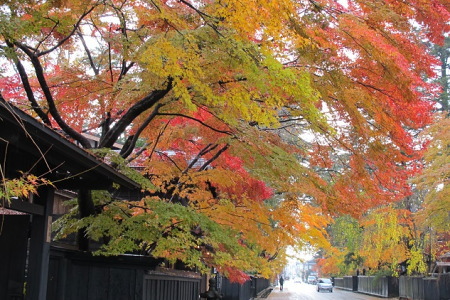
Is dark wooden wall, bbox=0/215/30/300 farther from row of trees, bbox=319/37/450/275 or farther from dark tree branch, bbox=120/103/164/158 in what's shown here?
row of trees, bbox=319/37/450/275

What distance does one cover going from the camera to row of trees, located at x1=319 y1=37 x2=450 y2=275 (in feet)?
68.9

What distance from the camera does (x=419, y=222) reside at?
2652cm

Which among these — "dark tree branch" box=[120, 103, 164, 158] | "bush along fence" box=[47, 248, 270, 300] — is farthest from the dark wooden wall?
Answer: "dark tree branch" box=[120, 103, 164, 158]

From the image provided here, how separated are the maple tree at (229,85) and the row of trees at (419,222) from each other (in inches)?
208

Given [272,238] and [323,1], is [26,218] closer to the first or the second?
[323,1]

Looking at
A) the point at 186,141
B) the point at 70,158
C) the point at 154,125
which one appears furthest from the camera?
the point at 186,141

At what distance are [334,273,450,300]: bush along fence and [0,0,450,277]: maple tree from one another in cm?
1580

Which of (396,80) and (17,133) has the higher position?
(396,80)

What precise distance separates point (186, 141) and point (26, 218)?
6876 millimetres

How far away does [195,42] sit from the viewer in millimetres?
7477

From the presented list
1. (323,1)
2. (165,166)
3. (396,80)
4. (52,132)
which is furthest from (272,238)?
(52,132)

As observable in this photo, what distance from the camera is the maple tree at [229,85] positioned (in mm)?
7105

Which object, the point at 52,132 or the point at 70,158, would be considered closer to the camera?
the point at 52,132

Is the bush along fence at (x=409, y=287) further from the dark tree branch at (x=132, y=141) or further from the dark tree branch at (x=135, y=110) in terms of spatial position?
the dark tree branch at (x=135, y=110)
